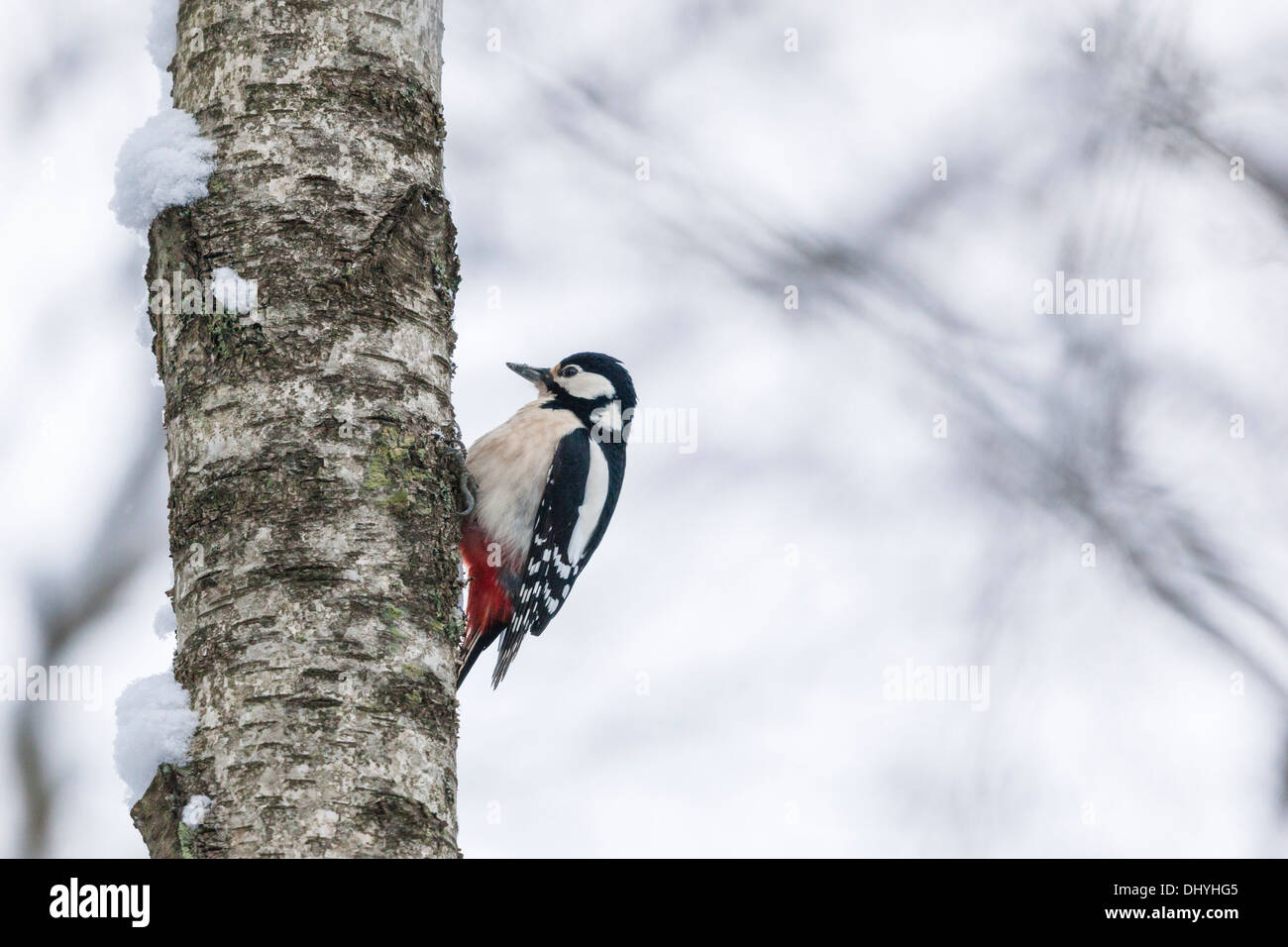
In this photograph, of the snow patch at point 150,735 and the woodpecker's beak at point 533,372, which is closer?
the snow patch at point 150,735

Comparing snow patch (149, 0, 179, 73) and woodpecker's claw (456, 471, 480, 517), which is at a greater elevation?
snow patch (149, 0, 179, 73)

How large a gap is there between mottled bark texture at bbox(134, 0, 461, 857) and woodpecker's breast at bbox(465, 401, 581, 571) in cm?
191

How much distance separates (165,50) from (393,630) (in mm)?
1211

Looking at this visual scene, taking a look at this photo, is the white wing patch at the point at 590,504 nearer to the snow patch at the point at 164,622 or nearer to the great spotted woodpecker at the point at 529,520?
the great spotted woodpecker at the point at 529,520

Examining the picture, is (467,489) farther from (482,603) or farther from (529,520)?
(482,603)

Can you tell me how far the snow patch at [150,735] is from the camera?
72.1 inches

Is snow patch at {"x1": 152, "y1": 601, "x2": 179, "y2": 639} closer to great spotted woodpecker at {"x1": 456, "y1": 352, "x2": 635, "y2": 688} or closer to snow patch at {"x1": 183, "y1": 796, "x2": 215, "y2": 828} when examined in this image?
snow patch at {"x1": 183, "y1": 796, "x2": 215, "y2": 828}

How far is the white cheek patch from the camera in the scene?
4.82 meters

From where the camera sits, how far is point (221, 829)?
1.73 m

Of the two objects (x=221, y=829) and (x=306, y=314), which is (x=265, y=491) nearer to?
Answer: (x=306, y=314)

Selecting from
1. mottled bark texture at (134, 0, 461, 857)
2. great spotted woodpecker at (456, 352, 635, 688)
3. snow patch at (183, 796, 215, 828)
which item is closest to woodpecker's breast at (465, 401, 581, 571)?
great spotted woodpecker at (456, 352, 635, 688)

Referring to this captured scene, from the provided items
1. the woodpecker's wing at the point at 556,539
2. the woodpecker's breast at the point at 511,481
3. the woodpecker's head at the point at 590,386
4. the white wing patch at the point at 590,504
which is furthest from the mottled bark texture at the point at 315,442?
the woodpecker's head at the point at 590,386

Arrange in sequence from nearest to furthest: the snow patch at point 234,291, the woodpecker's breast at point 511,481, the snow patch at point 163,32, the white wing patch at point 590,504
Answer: the snow patch at point 234,291 < the snow patch at point 163,32 < the woodpecker's breast at point 511,481 < the white wing patch at point 590,504
